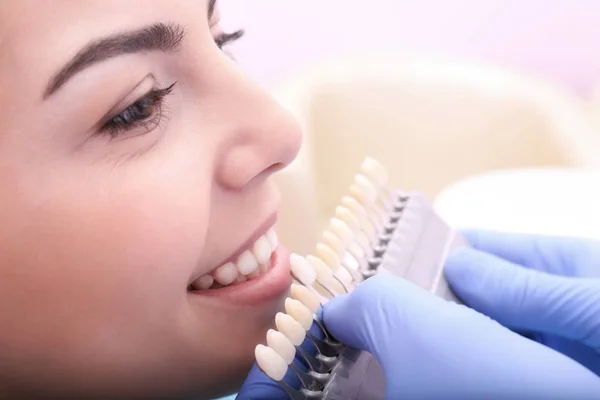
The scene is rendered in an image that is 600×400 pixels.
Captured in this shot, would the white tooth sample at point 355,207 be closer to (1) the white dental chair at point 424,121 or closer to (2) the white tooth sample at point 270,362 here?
(2) the white tooth sample at point 270,362

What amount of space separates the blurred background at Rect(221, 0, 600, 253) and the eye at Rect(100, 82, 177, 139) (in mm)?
1027

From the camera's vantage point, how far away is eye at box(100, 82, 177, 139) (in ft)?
2.12

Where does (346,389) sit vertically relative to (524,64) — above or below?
below

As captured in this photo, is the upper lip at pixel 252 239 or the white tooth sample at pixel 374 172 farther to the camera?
the white tooth sample at pixel 374 172

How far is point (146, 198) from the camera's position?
645 millimetres

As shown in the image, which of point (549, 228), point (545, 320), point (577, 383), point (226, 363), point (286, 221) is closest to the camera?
point (577, 383)

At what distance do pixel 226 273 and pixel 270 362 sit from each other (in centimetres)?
12

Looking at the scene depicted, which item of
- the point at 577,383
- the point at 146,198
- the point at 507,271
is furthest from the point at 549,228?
the point at 146,198

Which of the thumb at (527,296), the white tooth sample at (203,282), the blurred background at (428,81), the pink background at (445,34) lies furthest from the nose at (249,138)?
the pink background at (445,34)

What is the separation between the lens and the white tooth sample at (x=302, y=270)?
2.40ft

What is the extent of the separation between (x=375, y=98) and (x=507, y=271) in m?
1.16

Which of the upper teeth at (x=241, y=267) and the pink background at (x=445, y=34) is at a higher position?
the pink background at (x=445, y=34)

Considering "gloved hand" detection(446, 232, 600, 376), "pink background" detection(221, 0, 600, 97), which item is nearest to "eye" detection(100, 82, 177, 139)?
"gloved hand" detection(446, 232, 600, 376)

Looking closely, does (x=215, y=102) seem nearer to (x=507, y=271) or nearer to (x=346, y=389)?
(x=346, y=389)
